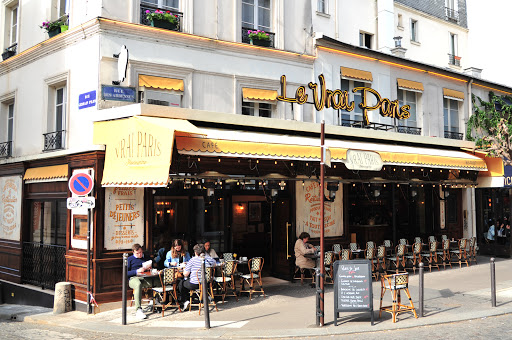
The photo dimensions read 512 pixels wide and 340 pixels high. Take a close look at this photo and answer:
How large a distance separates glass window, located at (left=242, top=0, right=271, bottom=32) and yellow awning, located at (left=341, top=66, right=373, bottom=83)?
10.0 feet

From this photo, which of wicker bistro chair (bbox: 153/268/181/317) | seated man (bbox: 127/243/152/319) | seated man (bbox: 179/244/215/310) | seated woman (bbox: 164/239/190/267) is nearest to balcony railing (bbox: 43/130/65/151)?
seated man (bbox: 127/243/152/319)

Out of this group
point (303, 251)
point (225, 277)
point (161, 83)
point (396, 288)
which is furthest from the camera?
point (303, 251)

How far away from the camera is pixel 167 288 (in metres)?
10.6

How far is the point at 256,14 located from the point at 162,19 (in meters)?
3.38

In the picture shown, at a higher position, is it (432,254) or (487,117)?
(487,117)

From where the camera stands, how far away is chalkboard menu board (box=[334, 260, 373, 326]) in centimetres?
897

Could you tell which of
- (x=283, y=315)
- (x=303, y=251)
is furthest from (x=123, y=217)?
(x=303, y=251)

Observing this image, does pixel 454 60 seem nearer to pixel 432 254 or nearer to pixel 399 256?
pixel 432 254

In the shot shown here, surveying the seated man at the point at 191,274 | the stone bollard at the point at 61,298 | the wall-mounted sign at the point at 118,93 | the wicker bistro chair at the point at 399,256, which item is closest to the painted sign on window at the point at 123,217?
the stone bollard at the point at 61,298

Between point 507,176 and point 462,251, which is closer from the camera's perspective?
point 462,251

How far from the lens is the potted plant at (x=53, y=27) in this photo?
13641 millimetres

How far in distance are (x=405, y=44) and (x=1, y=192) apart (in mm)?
16594

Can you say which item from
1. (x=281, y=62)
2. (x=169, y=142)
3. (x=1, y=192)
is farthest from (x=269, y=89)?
Result: (x=1, y=192)

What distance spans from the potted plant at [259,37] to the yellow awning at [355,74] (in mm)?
3160
